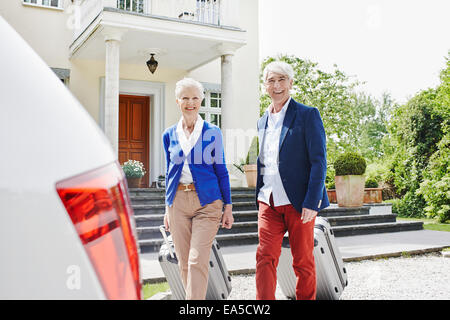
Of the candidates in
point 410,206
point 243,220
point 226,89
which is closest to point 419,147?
point 410,206

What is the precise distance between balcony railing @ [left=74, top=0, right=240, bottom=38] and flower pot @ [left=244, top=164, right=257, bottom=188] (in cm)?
346

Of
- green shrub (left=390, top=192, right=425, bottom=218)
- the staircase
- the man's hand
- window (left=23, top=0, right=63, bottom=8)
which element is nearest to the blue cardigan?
the man's hand

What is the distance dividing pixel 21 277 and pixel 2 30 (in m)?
0.53

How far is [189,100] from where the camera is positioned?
3.07 m

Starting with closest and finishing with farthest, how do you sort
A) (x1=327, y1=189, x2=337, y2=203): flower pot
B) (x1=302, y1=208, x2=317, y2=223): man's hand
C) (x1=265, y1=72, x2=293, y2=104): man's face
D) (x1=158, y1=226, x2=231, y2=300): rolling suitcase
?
Answer: (x1=302, y1=208, x2=317, y2=223): man's hand, (x1=265, y1=72, x2=293, y2=104): man's face, (x1=158, y1=226, x2=231, y2=300): rolling suitcase, (x1=327, y1=189, x2=337, y2=203): flower pot

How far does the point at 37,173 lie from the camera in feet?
2.72

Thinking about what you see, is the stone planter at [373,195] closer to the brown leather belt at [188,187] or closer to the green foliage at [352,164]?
the green foliage at [352,164]

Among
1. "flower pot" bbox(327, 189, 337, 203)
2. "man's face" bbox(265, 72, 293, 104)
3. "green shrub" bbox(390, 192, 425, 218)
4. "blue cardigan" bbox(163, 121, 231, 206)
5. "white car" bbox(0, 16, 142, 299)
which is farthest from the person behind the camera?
"green shrub" bbox(390, 192, 425, 218)

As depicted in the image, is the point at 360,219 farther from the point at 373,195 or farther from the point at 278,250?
the point at 278,250

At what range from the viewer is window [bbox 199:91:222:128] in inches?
499

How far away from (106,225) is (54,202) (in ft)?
0.35

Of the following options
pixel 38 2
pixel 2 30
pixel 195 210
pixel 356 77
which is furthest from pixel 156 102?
pixel 356 77

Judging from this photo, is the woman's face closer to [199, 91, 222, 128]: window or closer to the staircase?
the staircase
